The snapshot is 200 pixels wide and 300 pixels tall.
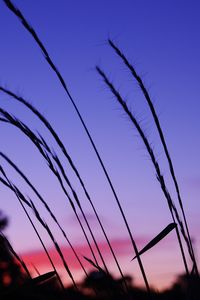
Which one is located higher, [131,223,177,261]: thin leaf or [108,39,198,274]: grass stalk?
[108,39,198,274]: grass stalk

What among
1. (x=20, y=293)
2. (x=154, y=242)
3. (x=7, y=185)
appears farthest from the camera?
(x=7, y=185)

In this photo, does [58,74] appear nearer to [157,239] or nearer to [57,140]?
[57,140]

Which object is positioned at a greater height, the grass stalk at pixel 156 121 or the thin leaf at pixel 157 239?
the grass stalk at pixel 156 121

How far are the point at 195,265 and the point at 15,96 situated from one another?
83 centimetres

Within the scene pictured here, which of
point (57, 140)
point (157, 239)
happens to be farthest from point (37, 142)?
point (157, 239)

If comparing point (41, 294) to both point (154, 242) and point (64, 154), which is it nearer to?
point (154, 242)

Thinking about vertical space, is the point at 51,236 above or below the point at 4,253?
above

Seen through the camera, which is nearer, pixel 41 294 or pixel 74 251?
pixel 41 294

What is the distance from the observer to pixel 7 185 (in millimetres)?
1606

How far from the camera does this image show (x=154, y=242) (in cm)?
135

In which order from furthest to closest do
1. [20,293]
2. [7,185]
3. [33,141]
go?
1. [7,185]
2. [33,141]
3. [20,293]

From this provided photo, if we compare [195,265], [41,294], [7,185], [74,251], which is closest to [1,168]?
[7,185]

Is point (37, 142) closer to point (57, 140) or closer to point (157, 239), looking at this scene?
point (57, 140)

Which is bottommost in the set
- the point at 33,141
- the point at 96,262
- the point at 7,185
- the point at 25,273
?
the point at 25,273
